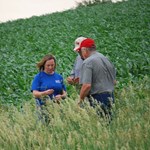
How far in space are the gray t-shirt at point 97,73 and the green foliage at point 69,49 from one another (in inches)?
179

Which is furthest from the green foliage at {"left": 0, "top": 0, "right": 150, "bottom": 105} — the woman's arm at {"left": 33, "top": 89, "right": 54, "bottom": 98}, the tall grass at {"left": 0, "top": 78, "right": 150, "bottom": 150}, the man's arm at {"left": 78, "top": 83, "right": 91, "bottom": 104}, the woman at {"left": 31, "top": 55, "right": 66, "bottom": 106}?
the tall grass at {"left": 0, "top": 78, "right": 150, "bottom": 150}

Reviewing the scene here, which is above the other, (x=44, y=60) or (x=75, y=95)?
(x=44, y=60)

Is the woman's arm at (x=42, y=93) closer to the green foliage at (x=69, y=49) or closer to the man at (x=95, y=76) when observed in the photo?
the man at (x=95, y=76)

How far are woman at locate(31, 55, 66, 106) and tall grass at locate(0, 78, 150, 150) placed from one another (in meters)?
0.50

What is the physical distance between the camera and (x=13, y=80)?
13133 mm

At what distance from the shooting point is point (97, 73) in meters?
5.94

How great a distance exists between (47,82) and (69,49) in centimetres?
1137

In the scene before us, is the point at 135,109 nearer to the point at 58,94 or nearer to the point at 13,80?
the point at 58,94

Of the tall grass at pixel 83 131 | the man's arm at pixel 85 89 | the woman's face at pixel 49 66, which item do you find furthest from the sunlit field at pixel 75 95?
the woman's face at pixel 49 66

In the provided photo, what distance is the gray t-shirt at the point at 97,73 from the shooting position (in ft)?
19.2

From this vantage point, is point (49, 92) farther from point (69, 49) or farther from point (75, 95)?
point (69, 49)

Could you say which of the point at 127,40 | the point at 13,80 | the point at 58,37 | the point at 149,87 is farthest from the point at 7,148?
the point at 58,37

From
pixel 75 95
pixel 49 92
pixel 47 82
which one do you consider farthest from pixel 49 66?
pixel 75 95

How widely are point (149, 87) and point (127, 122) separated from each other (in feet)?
12.8
